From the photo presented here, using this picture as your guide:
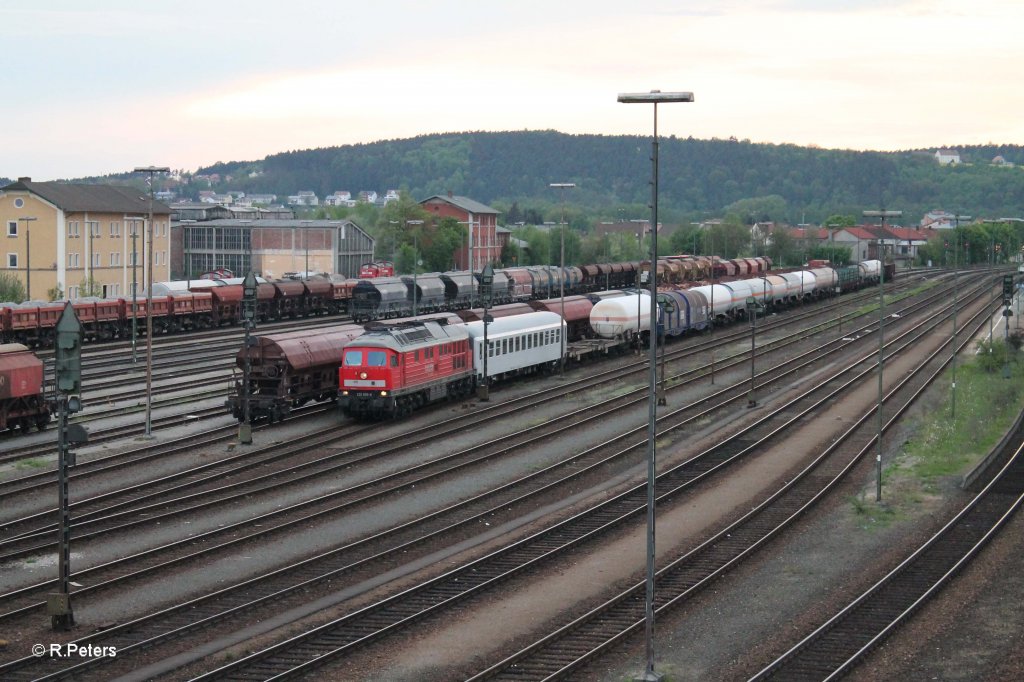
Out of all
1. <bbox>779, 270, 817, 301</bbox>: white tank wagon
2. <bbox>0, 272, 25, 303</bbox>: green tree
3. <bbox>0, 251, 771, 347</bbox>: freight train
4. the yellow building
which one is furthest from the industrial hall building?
<bbox>779, 270, 817, 301</bbox>: white tank wagon

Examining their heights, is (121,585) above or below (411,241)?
below

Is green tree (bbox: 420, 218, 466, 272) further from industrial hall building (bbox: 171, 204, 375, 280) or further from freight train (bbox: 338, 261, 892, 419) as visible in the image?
freight train (bbox: 338, 261, 892, 419)

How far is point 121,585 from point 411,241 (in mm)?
119957

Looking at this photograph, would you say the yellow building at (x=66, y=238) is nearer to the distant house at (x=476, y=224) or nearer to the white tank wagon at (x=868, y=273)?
the distant house at (x=476, y=224)

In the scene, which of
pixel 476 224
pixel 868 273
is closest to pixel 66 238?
pixel 476 224

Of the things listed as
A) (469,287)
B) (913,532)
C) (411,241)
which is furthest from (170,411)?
(411,241)

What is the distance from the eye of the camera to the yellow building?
98.9 meters

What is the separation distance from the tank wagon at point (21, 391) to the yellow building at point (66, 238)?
50.7 metres

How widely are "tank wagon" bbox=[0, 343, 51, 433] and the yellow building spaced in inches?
1996

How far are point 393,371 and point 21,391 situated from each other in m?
12.9

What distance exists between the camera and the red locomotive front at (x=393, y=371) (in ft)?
154

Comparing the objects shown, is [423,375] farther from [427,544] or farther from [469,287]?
[469,287]

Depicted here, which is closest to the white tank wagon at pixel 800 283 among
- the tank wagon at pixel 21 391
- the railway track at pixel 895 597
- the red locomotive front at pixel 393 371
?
the red locomotive front at pixel 393 371

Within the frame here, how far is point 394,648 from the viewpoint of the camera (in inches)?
906
